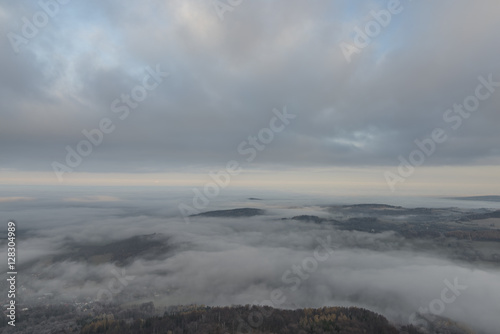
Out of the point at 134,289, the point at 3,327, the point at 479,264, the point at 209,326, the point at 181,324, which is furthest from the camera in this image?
the point at 479,264

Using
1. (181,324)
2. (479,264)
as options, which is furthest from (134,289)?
(479,264)

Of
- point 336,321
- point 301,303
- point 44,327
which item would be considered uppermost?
point 336,321

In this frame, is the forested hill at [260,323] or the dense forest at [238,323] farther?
the dense forest at [238,323]

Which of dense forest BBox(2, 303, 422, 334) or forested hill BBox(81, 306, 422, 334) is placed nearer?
forested hill BBox(81, 306, 422, 334)

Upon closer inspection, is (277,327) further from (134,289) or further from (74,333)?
(134,289)

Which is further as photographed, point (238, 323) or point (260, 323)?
point (260, 323)

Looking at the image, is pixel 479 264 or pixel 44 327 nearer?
pixel 44 327

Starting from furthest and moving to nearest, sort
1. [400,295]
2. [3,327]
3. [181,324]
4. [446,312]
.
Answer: [400,295]
[446,312]
[3,327]
[181,324]

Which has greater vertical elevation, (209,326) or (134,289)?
(209,326)

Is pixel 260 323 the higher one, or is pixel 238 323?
pixel 238 323

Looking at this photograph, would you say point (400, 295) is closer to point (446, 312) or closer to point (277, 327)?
point (446, 312)
